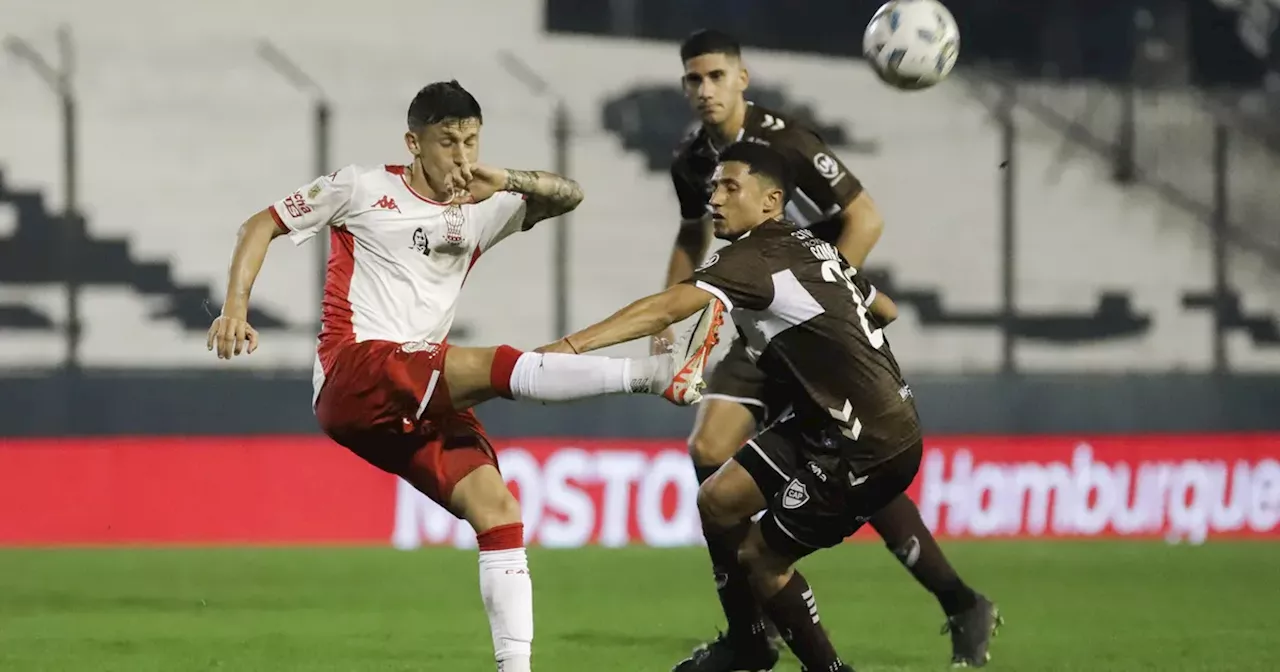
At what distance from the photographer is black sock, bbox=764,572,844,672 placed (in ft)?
18.1

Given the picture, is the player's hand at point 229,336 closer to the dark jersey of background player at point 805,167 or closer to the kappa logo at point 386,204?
the kappa logo at point 386,204

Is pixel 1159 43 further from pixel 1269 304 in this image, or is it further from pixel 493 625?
pixel 493 625

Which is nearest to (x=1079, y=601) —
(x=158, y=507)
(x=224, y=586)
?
(x=224, y=586)

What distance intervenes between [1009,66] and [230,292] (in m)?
13.0

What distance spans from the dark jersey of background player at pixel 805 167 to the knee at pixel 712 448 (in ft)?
2.94

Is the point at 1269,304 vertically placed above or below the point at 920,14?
below

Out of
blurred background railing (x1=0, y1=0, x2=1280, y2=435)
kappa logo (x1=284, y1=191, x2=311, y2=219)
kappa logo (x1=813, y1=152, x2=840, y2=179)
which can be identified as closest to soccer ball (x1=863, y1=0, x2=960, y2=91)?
kappa logo (x1=813, y1=152, x2=840, y2=179)

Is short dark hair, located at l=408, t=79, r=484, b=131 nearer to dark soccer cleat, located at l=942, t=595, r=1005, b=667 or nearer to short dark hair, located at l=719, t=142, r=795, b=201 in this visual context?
short dark hair, located at l=719, t=142, r=795, b=201

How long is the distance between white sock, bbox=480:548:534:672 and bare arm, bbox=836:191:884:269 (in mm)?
2176

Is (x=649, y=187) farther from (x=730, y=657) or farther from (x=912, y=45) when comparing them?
(x=730, y=657)

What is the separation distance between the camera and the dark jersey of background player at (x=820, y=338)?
17.7 ft

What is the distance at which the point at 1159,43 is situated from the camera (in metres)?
17.3

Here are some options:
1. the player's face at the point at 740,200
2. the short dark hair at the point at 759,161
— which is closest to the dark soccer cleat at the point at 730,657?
the player's face at the point at 740,200

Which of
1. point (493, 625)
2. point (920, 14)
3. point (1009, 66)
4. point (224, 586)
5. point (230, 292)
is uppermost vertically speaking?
point (1009, 66)
